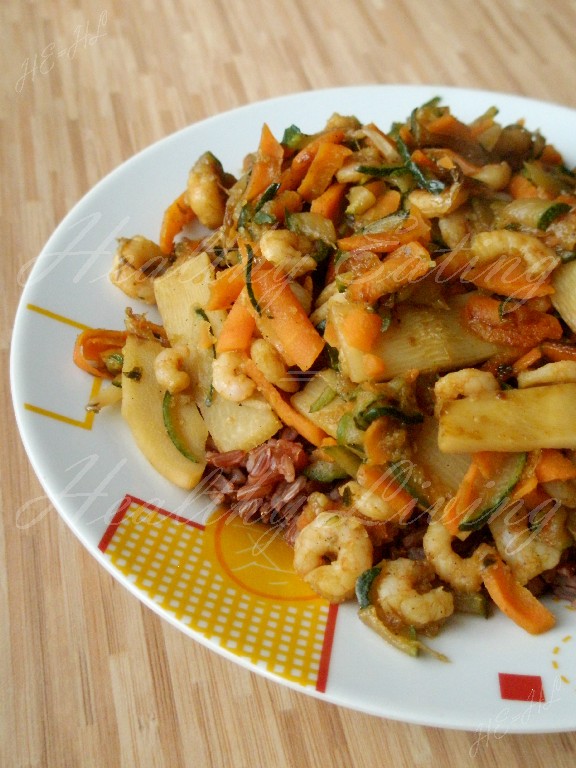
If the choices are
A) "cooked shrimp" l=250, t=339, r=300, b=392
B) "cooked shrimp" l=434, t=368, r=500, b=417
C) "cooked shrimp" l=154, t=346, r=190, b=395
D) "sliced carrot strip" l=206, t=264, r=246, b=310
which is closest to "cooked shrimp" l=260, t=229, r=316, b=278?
"sliced carrot strip" l=206, t=264, r=246, b=310

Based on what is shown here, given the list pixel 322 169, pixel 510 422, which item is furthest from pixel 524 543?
pixel 322 169

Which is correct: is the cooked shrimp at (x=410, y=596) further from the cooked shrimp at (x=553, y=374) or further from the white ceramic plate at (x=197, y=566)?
the cooked shrimp at (x=553, y=374)

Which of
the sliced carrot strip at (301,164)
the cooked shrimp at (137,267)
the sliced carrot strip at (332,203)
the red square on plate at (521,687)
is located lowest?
the red square on plate at (521,687)

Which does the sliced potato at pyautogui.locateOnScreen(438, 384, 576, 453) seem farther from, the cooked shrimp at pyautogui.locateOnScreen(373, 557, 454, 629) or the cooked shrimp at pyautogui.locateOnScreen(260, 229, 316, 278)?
the cooked shrimp at pyautogui.locateOnScreen(260, 229, 316, 278)

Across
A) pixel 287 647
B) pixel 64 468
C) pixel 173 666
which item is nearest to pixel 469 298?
pixel 287 647

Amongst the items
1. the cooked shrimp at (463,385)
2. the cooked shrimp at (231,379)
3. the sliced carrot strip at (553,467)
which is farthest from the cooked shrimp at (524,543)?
the cooked shrimp at (231,379)

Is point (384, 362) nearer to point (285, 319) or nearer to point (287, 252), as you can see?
point (285, 319)
